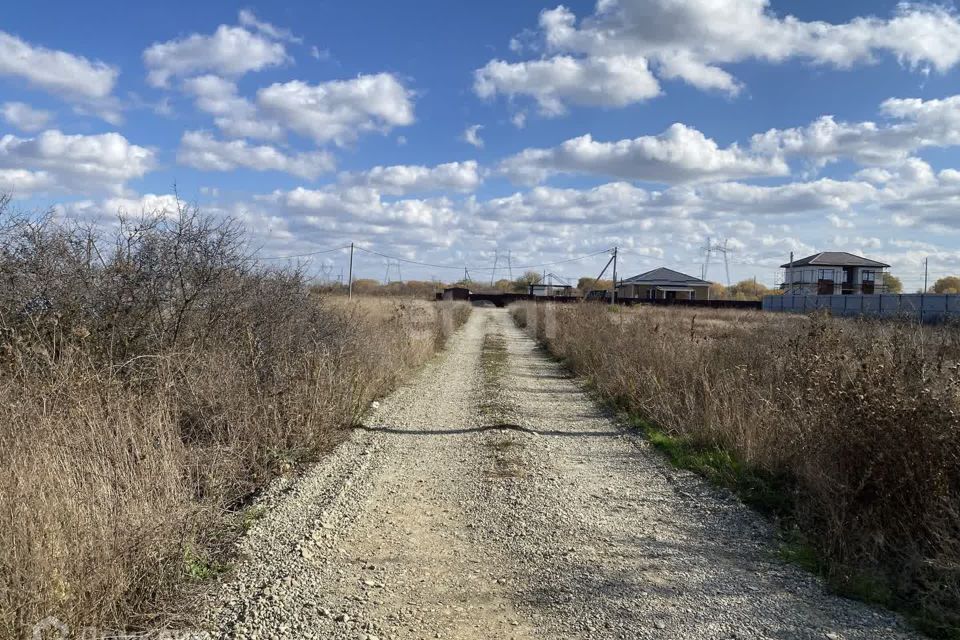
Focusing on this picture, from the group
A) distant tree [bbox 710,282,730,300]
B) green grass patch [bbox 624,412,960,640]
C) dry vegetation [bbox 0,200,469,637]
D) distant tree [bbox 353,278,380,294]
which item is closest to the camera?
dry vegetation [bbox 0,200,469,637]

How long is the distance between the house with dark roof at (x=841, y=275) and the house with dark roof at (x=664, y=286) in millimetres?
10330

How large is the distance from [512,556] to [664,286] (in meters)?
78.7

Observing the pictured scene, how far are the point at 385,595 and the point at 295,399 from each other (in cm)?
397

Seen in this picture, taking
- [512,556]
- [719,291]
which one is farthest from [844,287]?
[512,556]

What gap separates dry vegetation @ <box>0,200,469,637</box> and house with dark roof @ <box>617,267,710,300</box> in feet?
235

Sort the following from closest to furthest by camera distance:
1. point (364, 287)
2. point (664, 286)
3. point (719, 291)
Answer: point (364, 287), point (664, 286), point (719, 291)

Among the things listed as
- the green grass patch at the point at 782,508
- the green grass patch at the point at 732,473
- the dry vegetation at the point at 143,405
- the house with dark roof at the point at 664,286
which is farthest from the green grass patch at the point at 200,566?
the house with dark roof at the point at 664,286

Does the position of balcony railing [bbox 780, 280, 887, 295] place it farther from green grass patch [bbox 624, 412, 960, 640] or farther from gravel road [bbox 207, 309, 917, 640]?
gravel road [bbox 207, 309, 917, 640]

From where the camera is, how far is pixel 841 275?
74062 millimetres

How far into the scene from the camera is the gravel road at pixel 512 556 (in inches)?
150

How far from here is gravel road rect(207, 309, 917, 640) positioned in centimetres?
382

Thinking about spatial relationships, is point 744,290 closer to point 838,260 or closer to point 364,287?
point 838,260

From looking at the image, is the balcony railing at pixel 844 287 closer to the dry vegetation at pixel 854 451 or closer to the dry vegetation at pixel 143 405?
the dry vegetation at pixel 854 451

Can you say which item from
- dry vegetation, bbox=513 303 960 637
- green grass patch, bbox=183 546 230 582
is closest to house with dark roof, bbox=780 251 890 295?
dry vegetation, bbox=513 303 960 637
